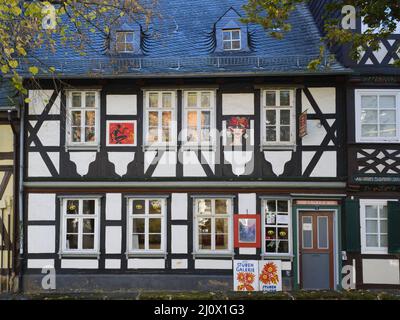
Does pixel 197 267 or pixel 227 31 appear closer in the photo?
pixel 197 267

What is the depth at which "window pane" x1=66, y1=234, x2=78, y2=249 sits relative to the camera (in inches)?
476

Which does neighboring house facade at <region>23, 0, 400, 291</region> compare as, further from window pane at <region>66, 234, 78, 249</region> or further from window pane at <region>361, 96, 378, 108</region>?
window pane at <region>361, 96, 378, 108</region>

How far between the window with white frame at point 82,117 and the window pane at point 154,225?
8.58 ft

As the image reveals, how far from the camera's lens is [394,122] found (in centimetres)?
1187

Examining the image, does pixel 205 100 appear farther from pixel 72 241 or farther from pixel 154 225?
pixel 72 241

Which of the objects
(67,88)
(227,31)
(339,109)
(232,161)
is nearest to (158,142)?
(232,161)

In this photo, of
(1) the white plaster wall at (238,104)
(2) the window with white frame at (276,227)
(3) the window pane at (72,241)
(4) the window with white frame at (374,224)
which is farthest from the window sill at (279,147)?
(3) the window pane at (72,241)

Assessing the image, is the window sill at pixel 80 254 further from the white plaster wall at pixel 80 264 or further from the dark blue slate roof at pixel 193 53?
the dark blue slate roof at pixel 193 53

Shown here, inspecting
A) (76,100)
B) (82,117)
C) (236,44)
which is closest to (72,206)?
(82,117)

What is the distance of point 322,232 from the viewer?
39.4 feet

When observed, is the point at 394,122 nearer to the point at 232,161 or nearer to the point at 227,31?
the point at 232,161

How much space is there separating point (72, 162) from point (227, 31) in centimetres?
556

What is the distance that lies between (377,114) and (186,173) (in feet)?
16.7

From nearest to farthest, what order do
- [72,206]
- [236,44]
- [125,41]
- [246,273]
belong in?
[246,273]
[72,206]
[236,44]
[125,41]
